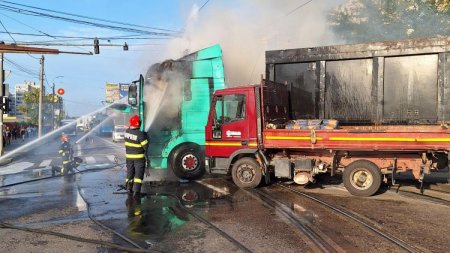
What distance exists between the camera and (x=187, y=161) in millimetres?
10914

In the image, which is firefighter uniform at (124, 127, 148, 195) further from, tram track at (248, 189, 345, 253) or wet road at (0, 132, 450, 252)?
tram track at (248, 189, 345, 253)

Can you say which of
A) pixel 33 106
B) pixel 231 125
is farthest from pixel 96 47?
pixel 33 106

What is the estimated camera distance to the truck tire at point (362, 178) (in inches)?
328

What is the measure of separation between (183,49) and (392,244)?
1026 centimetres

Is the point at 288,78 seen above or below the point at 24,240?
above

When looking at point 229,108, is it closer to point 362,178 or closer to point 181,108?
point 181,108

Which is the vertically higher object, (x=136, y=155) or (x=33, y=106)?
(x=33, y=106)

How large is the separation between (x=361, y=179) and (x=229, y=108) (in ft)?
10.6

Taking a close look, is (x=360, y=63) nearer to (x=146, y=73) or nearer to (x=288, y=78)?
(x=288, y=78)

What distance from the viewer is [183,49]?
1402 centimetres

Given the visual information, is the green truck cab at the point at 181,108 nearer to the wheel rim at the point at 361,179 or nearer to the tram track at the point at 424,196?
the wheel rim at the point at 361,179

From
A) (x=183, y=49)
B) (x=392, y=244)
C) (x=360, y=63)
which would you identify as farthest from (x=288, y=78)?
(x=392, y=244)

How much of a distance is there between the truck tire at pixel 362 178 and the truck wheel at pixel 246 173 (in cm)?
189

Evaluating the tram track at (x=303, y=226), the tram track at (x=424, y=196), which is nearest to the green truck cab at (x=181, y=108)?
the tram track at (x=303, y=226)
